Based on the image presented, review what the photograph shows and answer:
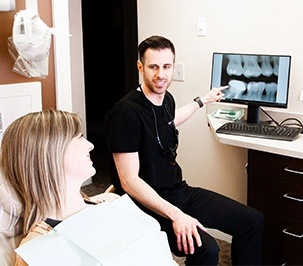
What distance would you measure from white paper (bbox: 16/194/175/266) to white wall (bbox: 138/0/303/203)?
153 cm

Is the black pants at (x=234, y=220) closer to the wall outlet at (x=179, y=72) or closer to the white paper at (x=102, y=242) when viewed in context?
the white paper at (x=102, y=242)

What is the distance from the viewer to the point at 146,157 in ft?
6.80

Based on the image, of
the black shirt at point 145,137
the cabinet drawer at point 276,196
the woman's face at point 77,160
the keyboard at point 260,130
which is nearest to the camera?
the woman's face at point 77,160

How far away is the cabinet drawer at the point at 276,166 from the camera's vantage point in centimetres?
220

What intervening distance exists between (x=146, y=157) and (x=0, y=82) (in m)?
0.72

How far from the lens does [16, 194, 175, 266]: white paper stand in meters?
1.19

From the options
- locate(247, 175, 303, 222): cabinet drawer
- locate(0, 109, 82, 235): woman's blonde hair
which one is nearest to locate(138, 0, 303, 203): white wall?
locate(247, 175, 303, 222): cabinet drawer

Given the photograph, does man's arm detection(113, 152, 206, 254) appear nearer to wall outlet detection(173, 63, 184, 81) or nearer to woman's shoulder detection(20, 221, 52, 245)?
woman's shoulder detection(20, 221, 52, 245)

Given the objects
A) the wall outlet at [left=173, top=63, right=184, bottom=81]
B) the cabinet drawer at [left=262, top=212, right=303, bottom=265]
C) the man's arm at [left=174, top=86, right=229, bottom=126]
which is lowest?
the cabinet drawer at [left=262, top=212, right=303, bottom=265]

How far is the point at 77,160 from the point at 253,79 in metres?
1.50

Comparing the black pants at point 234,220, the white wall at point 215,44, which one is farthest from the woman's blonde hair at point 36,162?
the white wall at point 215,44

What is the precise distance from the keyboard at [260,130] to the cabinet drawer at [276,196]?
0.21m

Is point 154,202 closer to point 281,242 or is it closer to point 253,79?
point 281,242

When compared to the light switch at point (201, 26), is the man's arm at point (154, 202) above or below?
below
